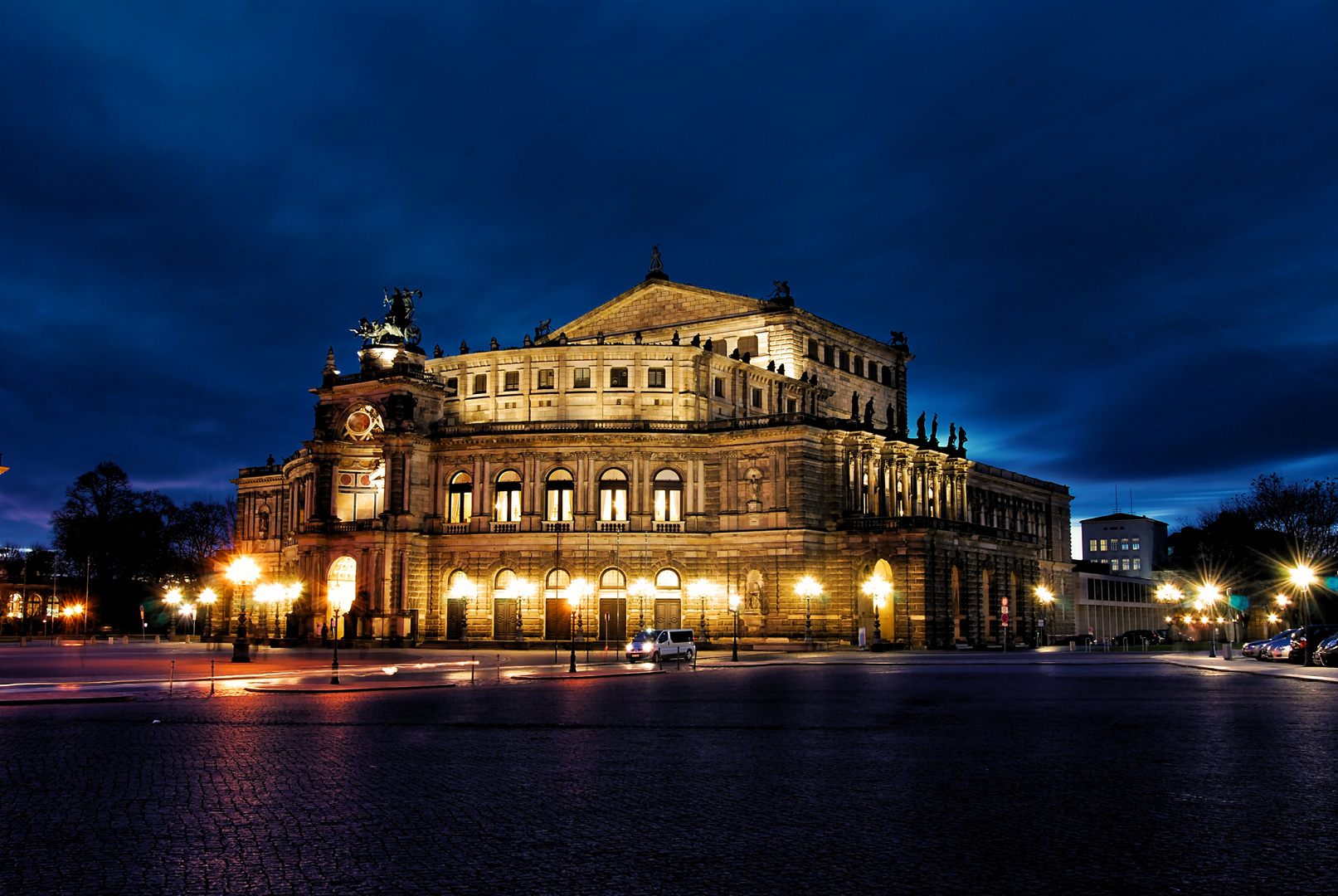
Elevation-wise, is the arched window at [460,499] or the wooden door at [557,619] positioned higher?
the arched window at [460,499]

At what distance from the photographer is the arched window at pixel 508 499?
277ft

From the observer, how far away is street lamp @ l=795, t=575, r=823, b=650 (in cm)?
7650

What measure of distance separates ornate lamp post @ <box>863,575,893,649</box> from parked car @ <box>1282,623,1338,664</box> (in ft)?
81.9

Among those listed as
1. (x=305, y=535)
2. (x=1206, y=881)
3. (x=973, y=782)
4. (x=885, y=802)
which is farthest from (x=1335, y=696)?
(x=305, y=535)

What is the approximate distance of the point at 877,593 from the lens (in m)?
79.1

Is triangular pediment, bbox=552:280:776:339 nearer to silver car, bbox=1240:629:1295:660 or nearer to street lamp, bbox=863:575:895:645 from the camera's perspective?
street lamp, bbox=863:575:895:645

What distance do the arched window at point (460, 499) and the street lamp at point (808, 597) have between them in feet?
80.3

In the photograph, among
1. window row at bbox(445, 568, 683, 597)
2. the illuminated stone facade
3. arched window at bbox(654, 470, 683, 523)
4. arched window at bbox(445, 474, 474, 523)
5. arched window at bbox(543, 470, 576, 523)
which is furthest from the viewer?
arched window at bbox(445, 474, 474, 523)

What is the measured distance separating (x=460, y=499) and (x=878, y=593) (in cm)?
3046

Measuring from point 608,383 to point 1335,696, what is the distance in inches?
2333

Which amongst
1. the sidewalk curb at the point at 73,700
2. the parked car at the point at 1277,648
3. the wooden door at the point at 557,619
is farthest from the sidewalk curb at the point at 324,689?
the parked car at the point at 1277,648

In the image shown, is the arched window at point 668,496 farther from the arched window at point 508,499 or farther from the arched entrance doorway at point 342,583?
the arched entrance doorway at point 342,583

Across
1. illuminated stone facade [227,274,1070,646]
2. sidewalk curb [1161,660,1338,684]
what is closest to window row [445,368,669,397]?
illuminated stone facade [227,274,1070,646]

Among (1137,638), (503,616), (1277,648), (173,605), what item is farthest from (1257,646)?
(173,605)
